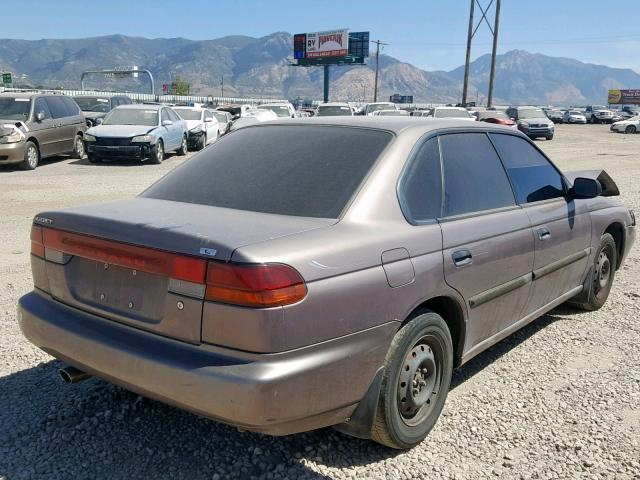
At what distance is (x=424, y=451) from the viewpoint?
3.06 metres

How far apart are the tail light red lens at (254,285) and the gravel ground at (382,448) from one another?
3.09ft

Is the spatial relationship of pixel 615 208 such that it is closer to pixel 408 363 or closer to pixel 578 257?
pixel 578 257

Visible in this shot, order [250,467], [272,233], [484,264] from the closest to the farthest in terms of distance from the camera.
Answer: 1. [272,233]
2. [250,467]
3. [484,264]

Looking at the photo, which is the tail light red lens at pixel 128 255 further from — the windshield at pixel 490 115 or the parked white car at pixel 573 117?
the parked white car at pixel 573 117

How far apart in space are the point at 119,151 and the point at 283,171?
14.1 meters

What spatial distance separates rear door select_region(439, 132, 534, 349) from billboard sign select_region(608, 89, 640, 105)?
123m

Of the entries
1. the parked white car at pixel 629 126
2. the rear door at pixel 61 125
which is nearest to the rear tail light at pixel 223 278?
the rear door at pixel 61 125

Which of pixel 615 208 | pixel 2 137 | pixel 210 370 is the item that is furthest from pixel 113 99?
pixel 210 370

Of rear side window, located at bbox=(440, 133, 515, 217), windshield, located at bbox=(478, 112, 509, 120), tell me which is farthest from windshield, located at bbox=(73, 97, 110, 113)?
rear side window, located at bbox=(440, 133, 515, 217)

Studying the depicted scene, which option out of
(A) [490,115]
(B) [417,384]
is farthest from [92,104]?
(B) [417,384]

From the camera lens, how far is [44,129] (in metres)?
15.3

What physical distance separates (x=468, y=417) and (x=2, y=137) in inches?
550

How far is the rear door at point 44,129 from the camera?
1497 centimetres

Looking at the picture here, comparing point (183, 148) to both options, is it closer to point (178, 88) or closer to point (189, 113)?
point (189, 113)
